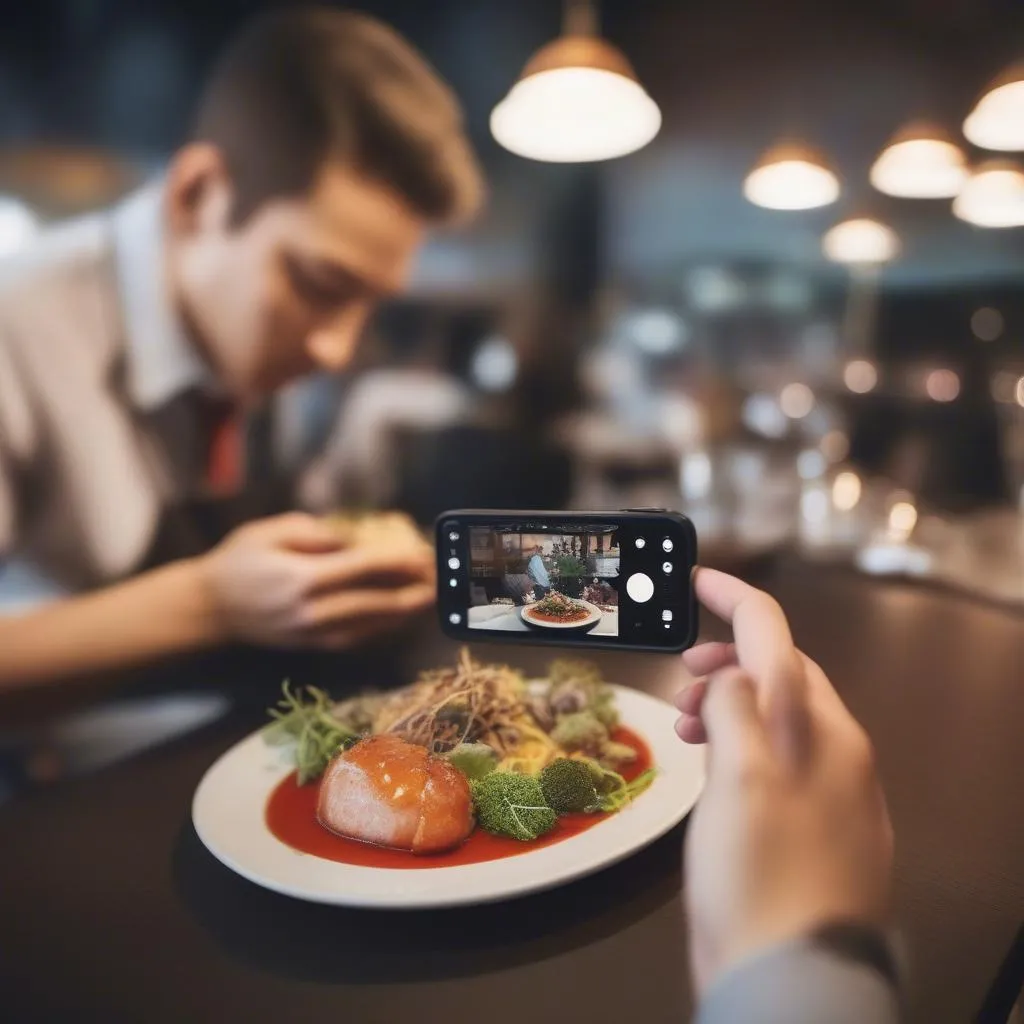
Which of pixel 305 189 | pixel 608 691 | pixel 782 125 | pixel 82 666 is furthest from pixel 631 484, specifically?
pixel 608 691

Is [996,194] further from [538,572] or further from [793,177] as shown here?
[538,572]

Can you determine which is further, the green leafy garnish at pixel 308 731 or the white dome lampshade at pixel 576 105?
the white dome lampshade at pixel 576 105

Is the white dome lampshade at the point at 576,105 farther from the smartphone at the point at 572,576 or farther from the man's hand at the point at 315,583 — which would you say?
the smartphone at the point at 572,576

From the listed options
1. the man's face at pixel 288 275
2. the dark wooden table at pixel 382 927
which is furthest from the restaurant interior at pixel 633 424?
the man's face at pixel 288 275

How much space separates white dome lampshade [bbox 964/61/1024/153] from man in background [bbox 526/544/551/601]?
107 cm

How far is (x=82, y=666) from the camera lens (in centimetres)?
134

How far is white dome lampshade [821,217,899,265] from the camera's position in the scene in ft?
7.10

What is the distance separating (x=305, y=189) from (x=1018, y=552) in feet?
5.05

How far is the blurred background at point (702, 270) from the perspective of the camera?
158 cm

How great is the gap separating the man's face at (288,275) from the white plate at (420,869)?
1.03 m

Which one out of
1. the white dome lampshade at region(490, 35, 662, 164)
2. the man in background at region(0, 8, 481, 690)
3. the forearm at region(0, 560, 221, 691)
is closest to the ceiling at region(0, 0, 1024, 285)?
the man in background at region(0, 8, 481, 690)

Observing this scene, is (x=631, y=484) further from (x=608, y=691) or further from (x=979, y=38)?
(x=608, y=691)

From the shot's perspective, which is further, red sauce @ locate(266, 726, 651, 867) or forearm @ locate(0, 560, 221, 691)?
forearm @ locate(0, 560, 221, 691)

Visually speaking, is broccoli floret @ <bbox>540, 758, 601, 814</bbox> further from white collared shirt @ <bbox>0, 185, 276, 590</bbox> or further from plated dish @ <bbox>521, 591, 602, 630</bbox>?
white collared shirt @ <bbox>0, 185, 276, 590</bbox>
